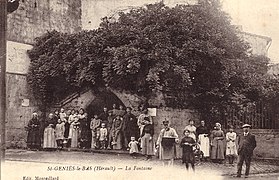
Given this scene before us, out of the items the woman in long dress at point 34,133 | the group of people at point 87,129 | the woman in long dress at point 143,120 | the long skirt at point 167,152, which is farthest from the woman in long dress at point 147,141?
the woman in long dress at point 34,133

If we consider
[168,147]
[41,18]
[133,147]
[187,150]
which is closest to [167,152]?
[168,147]

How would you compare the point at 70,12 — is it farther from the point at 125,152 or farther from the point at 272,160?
the point at 272,160

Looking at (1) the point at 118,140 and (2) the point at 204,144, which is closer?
(2) the point at 204,144

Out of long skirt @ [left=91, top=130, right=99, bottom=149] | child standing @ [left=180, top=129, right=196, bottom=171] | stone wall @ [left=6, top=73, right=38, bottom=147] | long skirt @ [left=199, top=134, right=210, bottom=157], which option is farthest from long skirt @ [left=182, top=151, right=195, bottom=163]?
stone wall @ [left=6, top=73, right=38, bottom=147]

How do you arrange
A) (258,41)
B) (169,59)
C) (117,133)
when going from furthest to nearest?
(258,41) < (117,133) < (169,59)

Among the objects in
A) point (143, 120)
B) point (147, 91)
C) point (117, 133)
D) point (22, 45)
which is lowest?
point (117, 133)

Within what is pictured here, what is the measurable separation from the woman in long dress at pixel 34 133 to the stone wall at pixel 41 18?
73.5 inches

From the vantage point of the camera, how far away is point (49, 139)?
9031mm

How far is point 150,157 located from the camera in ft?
25.6

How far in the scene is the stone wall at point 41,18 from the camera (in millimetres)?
9859

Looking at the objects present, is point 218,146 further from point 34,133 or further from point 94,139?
point 34,133

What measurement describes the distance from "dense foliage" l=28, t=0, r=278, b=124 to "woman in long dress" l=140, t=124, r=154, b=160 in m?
0.68

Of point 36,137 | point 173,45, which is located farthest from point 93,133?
point 173,45

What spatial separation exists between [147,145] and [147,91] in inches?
44.1
